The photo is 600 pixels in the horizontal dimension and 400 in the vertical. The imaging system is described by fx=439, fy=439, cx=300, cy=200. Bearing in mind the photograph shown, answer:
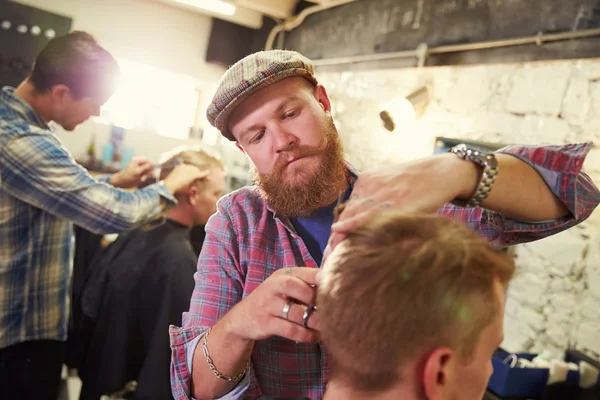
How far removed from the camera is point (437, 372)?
706mm

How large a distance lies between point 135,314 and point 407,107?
195 centimetres

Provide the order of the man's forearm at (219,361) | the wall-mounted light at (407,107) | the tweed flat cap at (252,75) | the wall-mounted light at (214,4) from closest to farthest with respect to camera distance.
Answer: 1. the man's forearm at (219,361)
2. the tweed flat cap at (252,75)
3. the wall-mounted light at (407,107)
4. the wall-mounted light at (214,4)

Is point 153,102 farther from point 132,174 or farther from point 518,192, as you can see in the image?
point 518,192

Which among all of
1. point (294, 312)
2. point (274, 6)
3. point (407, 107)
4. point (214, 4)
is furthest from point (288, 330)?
point (274, 6)

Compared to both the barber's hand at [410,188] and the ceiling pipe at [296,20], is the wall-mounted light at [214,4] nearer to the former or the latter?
the ceiling pipe at [296,20]

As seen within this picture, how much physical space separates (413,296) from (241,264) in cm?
45

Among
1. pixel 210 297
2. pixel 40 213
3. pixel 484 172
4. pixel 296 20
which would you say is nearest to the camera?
pixel 484 172

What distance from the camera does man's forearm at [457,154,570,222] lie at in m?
0.84

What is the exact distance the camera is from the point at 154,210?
1.94 meters

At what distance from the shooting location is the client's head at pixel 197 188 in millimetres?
2424

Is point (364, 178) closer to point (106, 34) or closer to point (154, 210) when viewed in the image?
point (154, 210)

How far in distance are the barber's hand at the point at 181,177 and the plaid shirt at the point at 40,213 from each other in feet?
0.29

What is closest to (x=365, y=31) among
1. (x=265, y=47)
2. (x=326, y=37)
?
(x=326, y=37)

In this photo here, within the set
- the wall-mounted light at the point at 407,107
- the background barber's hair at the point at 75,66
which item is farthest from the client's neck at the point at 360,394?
the wall-mounted light at the point at 407,107
